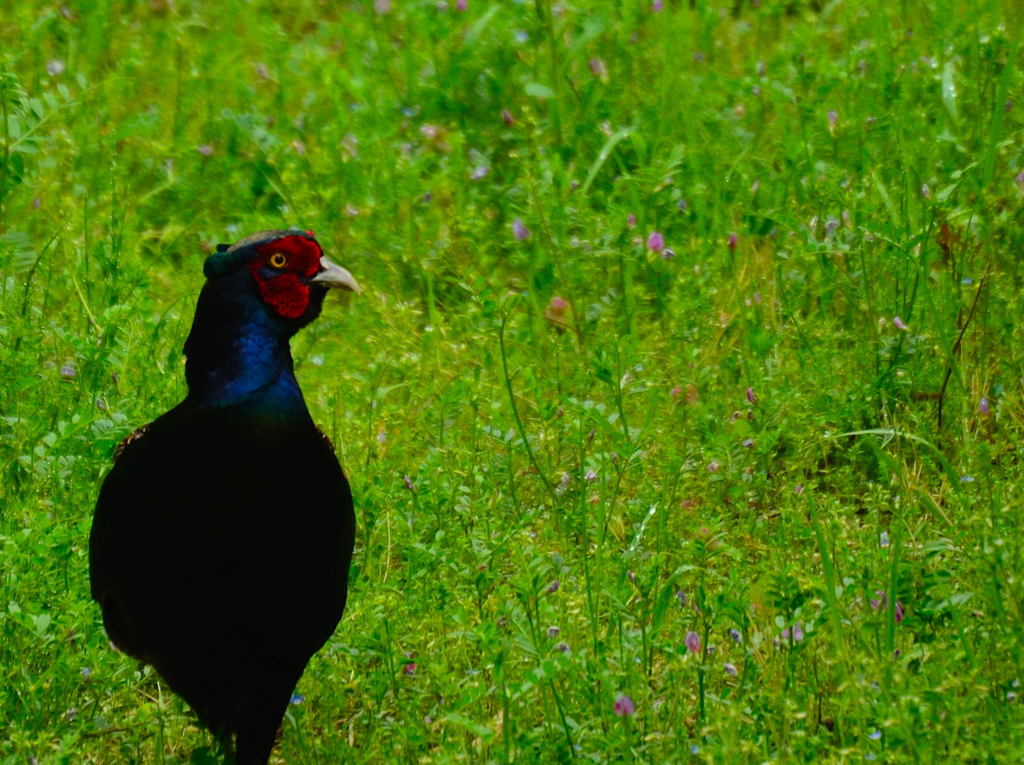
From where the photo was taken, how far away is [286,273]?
3.39 meters

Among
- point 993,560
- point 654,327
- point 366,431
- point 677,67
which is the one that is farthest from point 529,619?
point 677,67

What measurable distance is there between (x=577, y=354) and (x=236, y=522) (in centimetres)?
184

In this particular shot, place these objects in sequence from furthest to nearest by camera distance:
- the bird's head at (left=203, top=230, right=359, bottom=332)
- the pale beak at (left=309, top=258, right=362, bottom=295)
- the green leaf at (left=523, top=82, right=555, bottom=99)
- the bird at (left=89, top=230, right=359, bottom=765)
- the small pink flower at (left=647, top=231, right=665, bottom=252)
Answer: the green leaf at (left=523, top=82, right=555, bottom=99) < the small pink flower at (left=647, top=231, right=665, bottom=252) < the pale beak at (left=309, top=258, right=362, bottom=295) < the bird's head at (left=203, top=230, right=359, bottom=332) < the bird at (left=89, top=230, right=359, bottom=765)

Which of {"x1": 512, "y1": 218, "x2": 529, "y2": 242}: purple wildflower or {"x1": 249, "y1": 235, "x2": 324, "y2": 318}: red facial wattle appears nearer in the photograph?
{"x1": 249, "y1": 235, "x2": 324, "y2": 318}: red facial wattle

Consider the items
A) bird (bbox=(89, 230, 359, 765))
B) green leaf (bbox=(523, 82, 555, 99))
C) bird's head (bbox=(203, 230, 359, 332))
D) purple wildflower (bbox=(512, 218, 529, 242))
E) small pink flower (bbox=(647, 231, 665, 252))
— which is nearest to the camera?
bird (bbox=(89, 230, 359, 765))

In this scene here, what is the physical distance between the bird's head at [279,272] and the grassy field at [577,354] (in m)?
0.49

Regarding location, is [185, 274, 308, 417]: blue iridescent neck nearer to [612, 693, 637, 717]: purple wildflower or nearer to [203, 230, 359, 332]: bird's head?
[203, 230, 359, 332]: bird's head

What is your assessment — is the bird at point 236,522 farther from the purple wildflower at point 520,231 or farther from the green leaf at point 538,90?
the green leaf at point 538,90

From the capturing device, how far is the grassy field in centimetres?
322

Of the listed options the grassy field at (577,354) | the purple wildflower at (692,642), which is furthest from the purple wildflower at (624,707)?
the purple wildflower at (692,642)

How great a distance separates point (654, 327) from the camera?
489 centimetres

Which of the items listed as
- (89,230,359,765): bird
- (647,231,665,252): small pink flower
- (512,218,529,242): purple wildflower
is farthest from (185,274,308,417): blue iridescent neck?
(512,218,529,242): purple wildflower

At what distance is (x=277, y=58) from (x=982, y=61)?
98.7 inches

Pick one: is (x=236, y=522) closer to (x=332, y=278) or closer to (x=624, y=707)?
(x=332, y=278)
